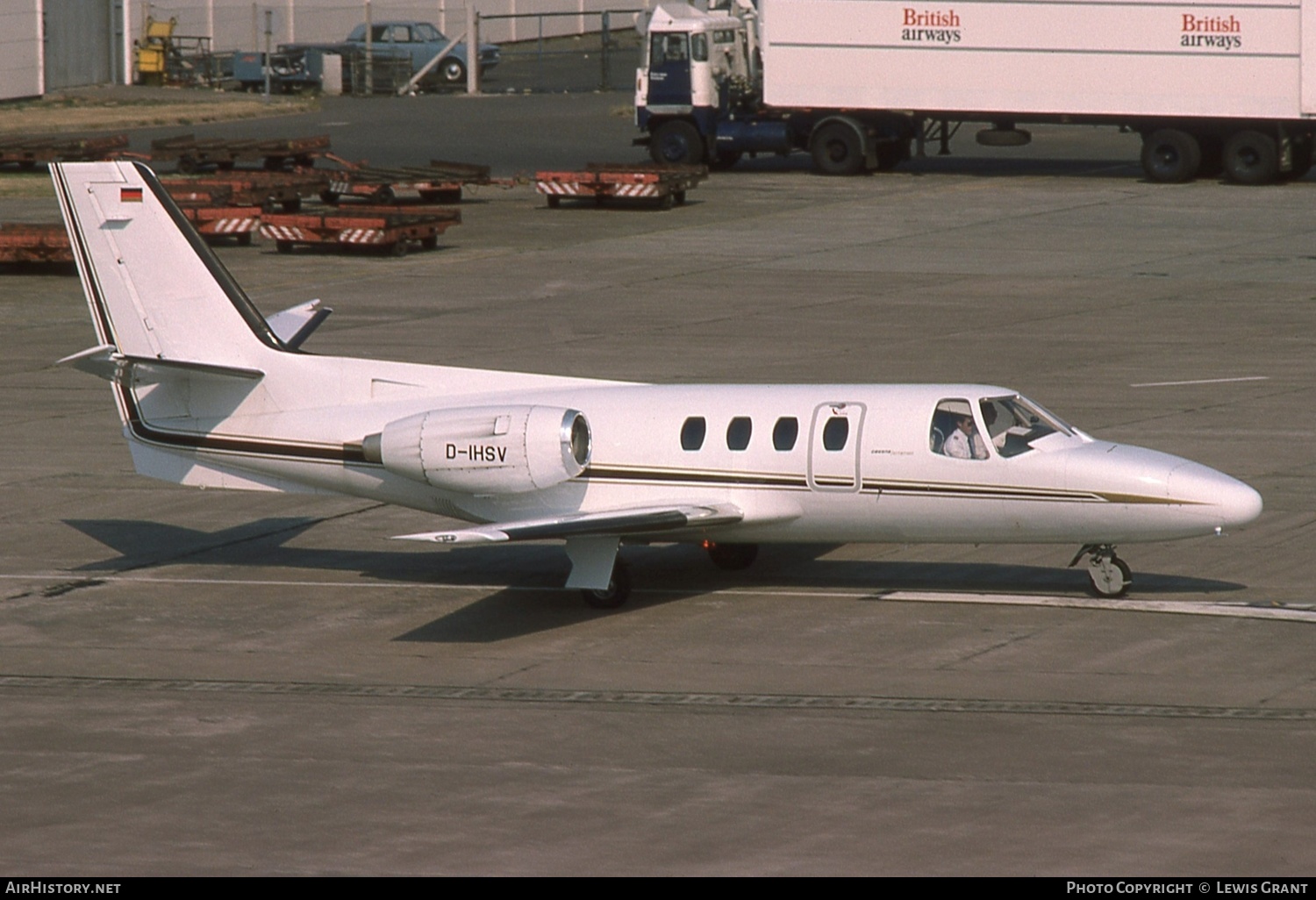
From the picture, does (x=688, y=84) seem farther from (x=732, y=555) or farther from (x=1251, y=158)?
(x=732, y=555)

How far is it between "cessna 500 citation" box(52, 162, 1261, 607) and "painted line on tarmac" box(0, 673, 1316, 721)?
1.77m

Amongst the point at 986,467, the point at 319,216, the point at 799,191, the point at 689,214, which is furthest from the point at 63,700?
the point at 799,191

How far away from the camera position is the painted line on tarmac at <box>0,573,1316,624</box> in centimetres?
2122

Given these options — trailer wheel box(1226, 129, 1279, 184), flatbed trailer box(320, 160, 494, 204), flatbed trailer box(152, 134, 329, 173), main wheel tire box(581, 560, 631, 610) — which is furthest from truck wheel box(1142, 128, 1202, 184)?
main wheel tire box(581, 560, 631, 610)

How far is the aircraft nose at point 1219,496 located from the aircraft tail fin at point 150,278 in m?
10.6

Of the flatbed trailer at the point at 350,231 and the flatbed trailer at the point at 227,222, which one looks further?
the flatbed trailer at the point at 227,222

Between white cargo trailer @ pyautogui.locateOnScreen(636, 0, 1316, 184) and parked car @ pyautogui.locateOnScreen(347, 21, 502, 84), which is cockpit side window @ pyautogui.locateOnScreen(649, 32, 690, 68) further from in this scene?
parked car @ pyautogui.locateOnScreen(347, 21, 502, 84)

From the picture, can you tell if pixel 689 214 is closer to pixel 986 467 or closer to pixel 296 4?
Answer: pixel 986 467

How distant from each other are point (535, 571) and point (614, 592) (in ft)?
7.75

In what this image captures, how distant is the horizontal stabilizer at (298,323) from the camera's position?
84.1 ft

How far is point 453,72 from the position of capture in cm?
9706

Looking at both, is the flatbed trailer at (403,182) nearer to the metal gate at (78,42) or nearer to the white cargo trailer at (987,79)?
the white cargo trailer at (987,79)

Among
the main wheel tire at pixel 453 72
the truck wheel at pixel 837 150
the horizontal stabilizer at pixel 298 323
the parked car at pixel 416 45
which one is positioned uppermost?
the parked car at pixel 416 45

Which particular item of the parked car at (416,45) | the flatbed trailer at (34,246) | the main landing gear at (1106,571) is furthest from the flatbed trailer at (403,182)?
the main landing gear at (1106,571)
